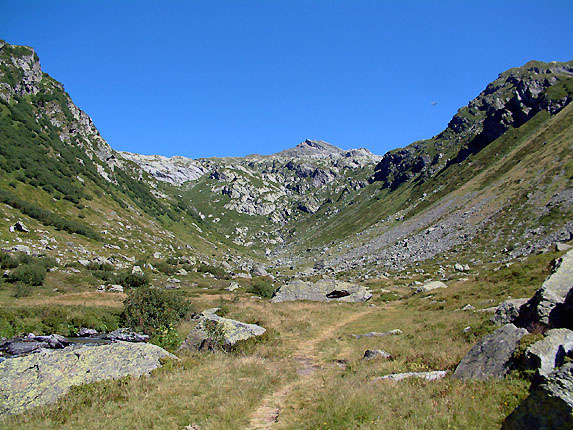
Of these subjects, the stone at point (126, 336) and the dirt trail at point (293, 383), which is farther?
the stone at point (126, 336)

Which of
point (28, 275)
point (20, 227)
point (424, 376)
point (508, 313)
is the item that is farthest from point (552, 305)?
point (20, 227)

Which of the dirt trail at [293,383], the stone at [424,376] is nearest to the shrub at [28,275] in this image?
the dirt trail at [293,383]

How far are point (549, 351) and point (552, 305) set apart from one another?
15.5 ft

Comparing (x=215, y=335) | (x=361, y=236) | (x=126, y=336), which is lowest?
(x=361, y=236)

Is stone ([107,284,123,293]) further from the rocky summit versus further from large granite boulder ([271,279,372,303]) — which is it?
large granite boulder ([271,279,372,303])

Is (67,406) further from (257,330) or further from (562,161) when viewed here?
(562,161)

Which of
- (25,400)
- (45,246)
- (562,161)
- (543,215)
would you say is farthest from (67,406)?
(562,161)

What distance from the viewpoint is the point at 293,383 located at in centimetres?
1204

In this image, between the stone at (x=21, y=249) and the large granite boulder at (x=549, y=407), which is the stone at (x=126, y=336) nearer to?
the large granite boulder at (x=549, y=407)

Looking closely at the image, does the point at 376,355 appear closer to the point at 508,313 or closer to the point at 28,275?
the point at 508,313

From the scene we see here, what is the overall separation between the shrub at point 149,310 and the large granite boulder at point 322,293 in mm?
17024

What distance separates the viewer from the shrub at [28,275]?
108 feet

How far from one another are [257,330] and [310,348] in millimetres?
3413

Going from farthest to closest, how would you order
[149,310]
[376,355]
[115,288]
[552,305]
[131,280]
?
[131,280], [115,288], [149,310], [376,355], [552,305]
